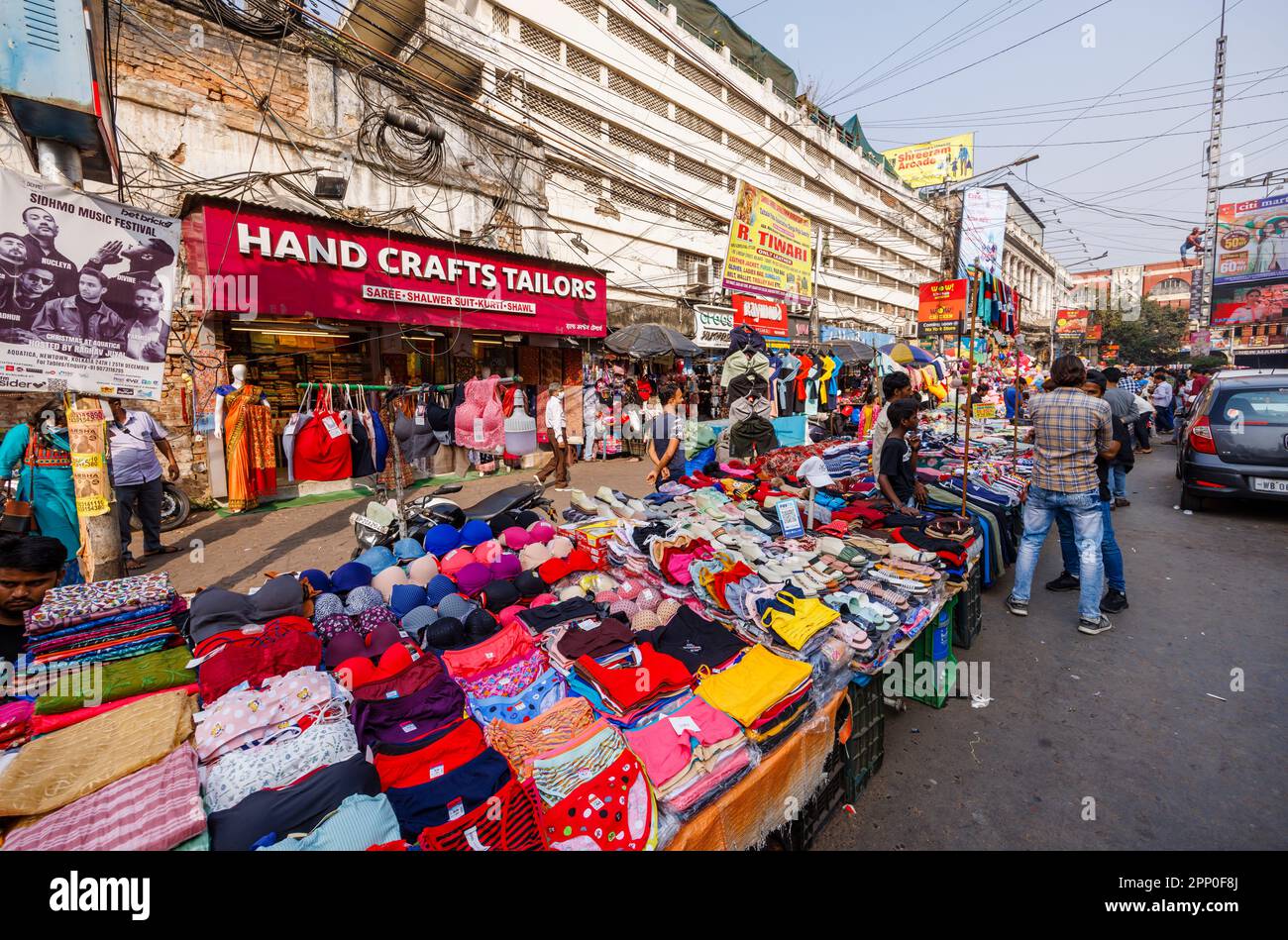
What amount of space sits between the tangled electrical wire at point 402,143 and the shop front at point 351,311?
1932 millimetres

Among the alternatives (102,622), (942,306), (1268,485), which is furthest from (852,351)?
(102,622)

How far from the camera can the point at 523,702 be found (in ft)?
8.46

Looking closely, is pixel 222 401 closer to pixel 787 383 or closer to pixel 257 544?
pixel 257 544

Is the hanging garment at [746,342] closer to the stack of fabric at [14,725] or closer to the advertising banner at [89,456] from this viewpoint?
the advertising banner at [89,456]

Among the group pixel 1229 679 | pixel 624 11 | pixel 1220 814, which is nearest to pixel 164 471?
pixel 1220 814

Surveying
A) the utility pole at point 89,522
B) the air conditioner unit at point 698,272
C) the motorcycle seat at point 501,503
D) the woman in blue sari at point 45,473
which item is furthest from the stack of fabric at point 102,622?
the air conditioner unit at point 698,272

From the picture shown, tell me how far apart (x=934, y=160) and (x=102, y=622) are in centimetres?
5665

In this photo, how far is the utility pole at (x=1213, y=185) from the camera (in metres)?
26.2

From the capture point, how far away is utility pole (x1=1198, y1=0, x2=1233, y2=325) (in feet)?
86.1
